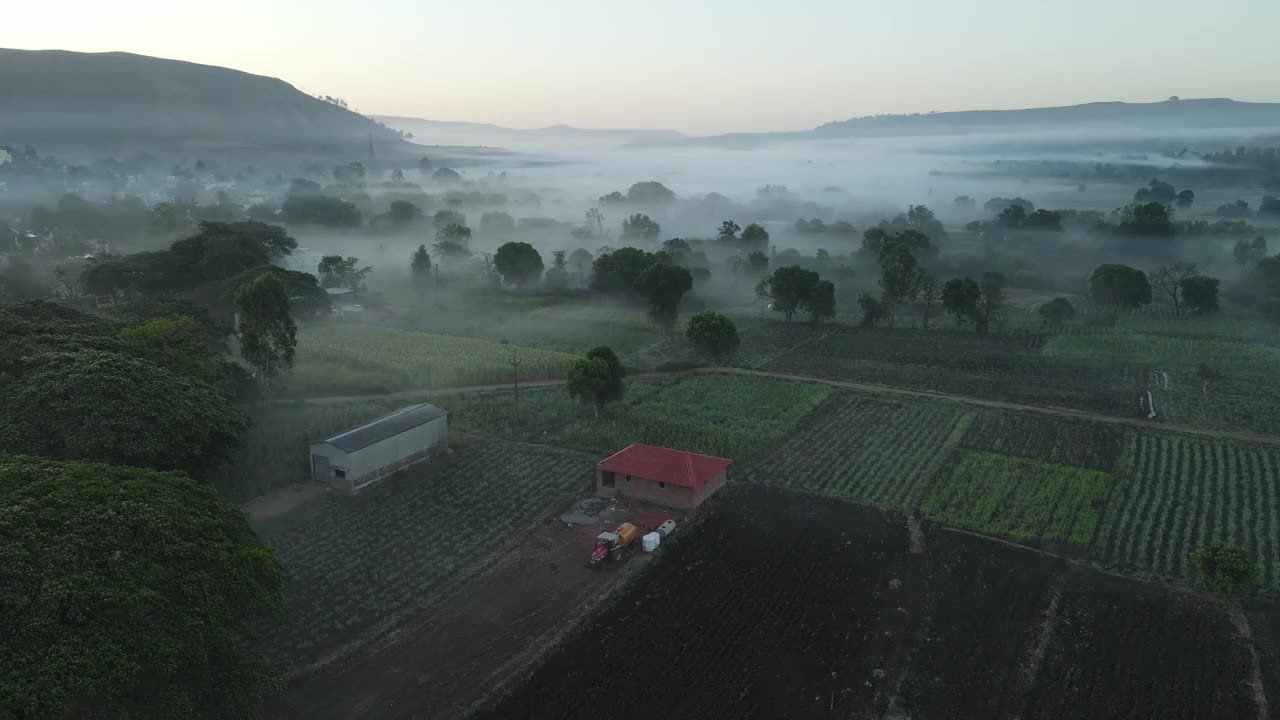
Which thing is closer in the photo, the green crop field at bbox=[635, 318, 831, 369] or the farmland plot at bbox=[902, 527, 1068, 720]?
the farmland plot at bbox=[902, 527, 1068, 720]

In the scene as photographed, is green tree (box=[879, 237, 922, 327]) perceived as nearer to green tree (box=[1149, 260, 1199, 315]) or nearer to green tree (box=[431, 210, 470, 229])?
green tree (box=[1149, 260, 1199, 315])

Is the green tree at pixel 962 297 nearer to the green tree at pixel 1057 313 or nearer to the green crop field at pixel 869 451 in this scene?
the green tree at pixel 1057 313

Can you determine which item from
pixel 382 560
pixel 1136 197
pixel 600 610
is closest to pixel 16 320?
pixel 382 560

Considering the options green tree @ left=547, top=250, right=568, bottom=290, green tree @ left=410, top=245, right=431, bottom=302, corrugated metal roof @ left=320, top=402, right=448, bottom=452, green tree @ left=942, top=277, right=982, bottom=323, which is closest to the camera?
corrugated metal roof @ left=320, top=402, right=448, bottom=452

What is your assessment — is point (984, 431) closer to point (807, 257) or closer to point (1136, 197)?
point (807, 257)

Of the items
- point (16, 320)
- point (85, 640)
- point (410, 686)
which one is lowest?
point (410, 686)

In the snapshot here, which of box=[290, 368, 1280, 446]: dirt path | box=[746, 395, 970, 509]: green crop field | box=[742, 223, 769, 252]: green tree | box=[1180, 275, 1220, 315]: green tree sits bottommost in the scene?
box=[746, 395, 970, 509]: green crop field

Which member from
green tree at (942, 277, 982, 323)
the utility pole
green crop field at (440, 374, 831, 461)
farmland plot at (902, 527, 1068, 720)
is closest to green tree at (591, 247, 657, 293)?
the utility pole
